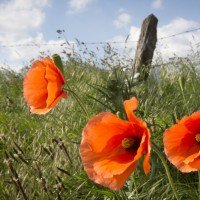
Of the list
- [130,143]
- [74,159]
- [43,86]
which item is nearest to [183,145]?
[130,143]

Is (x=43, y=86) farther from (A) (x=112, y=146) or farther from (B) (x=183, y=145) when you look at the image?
(B) (x=183, y=145)

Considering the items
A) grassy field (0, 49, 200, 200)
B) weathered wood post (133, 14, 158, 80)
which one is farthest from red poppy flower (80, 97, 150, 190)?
weathered wood post (133, 14, 158, 80)

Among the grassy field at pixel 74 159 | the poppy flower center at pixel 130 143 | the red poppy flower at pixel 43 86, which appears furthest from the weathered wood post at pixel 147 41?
the poppy flower center at pixel 130 143

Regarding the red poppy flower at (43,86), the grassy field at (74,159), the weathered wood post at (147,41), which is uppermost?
the weathered wood post at (147,41)

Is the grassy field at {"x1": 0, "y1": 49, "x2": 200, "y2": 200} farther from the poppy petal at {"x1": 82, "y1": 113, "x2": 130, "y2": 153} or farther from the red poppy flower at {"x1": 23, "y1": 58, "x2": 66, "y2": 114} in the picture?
the poppy petal at {"x1": 82, "y1": 113, "x2": 130, "y2": 153}

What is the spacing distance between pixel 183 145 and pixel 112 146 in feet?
Result: 0.62

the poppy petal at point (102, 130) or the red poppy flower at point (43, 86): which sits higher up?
the red poppy flower at point (43, 86)

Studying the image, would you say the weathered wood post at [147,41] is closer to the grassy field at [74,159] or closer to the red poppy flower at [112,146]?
the grassy field at [74,159]

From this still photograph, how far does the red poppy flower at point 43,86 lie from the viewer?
175cm

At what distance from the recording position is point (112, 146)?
1445mm

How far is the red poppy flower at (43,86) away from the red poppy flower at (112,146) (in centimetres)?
36

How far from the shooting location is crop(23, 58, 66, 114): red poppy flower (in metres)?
1.75

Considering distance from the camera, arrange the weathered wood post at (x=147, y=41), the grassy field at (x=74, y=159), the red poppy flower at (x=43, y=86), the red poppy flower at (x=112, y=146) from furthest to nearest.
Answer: the weathered wood post at (x=147, y=41)
the grassy field at (x=74, y=159)
the red poppy flower at (x=43, y=86)
the red poppy flower at (x=112, y=146)

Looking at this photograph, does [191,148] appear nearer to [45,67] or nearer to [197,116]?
[197,116]
